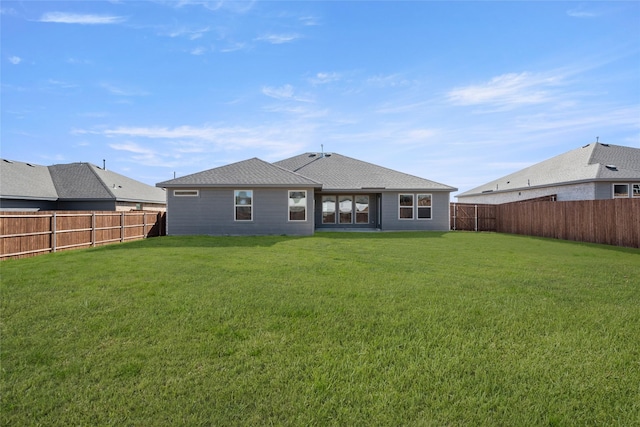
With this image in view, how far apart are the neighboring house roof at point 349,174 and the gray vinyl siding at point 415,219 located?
0.55m

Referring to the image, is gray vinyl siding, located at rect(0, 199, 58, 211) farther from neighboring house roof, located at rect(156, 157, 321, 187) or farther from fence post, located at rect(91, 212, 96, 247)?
neighboring house roof, located at rect(156, 157, 321, 187)

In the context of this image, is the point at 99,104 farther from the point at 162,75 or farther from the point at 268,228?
the point at 268,228

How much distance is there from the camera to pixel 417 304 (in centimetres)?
481

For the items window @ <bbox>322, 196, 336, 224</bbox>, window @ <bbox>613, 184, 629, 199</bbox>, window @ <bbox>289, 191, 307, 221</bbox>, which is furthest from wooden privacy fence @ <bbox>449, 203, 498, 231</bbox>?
window @ <bbox>289, 191, 307, 221</bbox>

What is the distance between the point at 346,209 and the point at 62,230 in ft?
46.7

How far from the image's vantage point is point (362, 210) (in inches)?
811

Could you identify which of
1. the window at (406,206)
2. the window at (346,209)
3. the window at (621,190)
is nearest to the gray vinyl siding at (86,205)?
the window at (346,209)

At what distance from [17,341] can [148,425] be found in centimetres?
263

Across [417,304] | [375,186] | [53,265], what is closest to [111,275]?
[53,265]

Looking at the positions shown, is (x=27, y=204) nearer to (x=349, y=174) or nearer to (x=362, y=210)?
(x=349, y=174)

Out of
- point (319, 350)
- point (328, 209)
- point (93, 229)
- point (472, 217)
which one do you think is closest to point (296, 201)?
point (328, 209)

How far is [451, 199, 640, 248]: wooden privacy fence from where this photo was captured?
12914 mm

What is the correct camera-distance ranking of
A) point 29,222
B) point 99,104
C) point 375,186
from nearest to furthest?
point 29,222
point 99,104
point 375,186

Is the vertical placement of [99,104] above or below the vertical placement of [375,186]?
above
